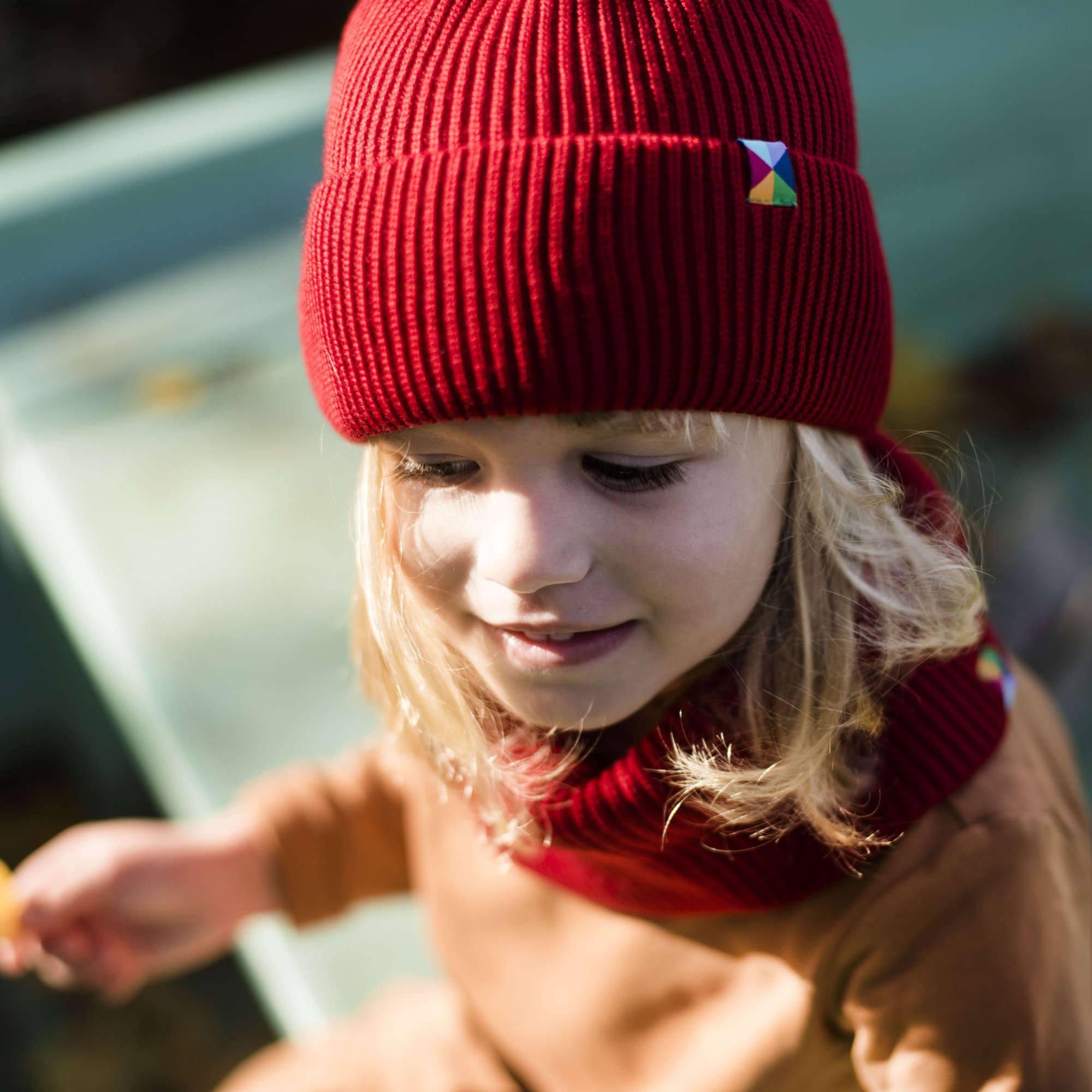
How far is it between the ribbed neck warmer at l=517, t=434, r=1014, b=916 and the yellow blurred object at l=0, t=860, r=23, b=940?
2.07ft

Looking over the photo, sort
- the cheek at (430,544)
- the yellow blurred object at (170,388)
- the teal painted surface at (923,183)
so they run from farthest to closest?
the teal painted surface at (923,183), the yellow blurred object at (170,388), the cheek at (430,544)

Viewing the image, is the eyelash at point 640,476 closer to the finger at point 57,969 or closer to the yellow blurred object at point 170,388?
the finger at point 57,969

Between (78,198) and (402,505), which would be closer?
(402,505)

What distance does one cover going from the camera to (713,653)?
3.16 ft

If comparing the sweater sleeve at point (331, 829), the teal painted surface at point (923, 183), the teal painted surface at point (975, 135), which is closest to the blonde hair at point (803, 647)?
the sweater sleeve at point (331, 829)

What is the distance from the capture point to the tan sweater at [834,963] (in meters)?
0.87

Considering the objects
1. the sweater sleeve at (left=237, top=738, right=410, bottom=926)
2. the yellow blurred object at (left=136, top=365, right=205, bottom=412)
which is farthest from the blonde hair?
the yellow blurred object at (left=136, top=365, right=205, bottom=412)

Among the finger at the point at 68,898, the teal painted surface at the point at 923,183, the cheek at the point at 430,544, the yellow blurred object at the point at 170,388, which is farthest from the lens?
the teal painted surface at the point at 923,183

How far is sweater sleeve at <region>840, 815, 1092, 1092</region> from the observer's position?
0.86m

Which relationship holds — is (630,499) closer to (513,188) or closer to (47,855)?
(513,188)

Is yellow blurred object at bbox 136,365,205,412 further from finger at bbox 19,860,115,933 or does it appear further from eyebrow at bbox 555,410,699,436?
eyebrow at bbox 555,410,699,436

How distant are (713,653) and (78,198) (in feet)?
6.84

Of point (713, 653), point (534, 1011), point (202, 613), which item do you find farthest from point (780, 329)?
point (202, 613)

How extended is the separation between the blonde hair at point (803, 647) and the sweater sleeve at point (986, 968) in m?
0.06
